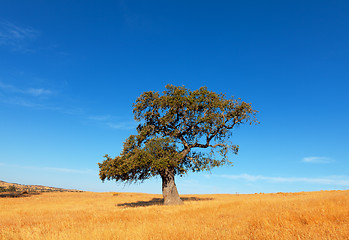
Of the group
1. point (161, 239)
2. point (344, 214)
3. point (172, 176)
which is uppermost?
point (172, 176)

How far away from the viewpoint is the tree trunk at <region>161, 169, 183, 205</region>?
25.4 metres

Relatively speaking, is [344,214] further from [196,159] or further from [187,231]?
[196,159]

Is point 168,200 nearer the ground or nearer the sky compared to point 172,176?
nearer the ground

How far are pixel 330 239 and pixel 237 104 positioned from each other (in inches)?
839

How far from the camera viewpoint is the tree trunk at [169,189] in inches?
1001

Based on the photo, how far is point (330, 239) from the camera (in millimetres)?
7047

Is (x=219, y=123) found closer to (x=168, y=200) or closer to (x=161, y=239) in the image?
(x=168, y=200)

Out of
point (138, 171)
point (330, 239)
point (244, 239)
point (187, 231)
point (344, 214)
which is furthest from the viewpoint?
point (138, 171)

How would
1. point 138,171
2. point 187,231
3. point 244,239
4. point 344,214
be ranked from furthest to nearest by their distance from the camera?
point 138,171, point 344,214, point 187,231, point 244,239

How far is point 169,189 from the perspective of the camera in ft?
84.3

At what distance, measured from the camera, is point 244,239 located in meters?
7.73

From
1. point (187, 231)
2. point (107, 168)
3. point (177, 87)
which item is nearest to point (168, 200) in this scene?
point (107, 168)

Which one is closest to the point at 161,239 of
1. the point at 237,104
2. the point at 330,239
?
the point at 330,239

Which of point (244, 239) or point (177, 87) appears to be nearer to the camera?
point (244, 239)
